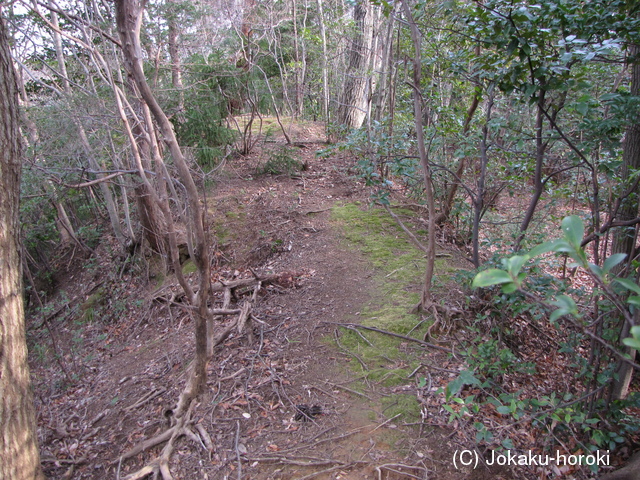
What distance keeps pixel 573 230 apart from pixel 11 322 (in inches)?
121

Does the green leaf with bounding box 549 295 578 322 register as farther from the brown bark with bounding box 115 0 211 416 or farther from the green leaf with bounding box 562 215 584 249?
the brown bark with bounding box 115 0 211 416

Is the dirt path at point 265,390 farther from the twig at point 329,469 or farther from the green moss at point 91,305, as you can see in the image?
the green moss at point 91,305

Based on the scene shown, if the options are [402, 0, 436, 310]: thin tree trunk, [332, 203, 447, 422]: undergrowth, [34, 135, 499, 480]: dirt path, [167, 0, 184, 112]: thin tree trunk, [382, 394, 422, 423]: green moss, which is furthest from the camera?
[167, 0, 184, 112]: thin tree trunk

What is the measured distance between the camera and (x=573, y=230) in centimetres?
92

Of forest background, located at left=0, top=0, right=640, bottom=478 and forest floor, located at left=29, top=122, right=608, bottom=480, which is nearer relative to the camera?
forest background, located at left=0, top=0, right=640, bottom=478

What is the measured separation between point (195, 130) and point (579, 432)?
811 centimetres

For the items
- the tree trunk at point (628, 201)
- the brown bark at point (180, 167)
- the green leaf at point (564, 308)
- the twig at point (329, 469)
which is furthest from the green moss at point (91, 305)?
the green leaf at point (564, 308)

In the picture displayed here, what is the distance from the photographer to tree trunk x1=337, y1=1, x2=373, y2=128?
885 centimetres

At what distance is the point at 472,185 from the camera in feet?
19.9

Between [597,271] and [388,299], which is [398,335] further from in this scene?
[597,271]

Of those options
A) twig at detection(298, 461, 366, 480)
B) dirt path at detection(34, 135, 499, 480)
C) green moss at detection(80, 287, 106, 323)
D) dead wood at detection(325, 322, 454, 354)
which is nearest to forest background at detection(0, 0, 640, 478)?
green moss at detection(80, 287, 106, 323)

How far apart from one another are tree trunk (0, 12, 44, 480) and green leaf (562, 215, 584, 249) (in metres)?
3.01

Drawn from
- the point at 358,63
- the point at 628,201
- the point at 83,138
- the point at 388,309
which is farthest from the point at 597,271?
the point at 358,63

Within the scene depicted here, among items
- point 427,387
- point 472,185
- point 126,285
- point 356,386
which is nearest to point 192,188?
point 356,386
